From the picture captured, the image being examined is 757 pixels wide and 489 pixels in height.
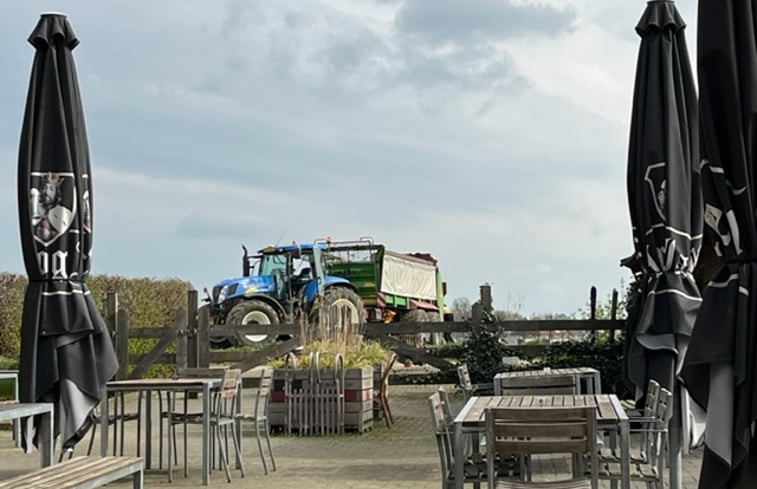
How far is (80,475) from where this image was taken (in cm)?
436

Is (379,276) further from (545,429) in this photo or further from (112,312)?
(545,429)

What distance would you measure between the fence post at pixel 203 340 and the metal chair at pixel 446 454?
863 centimetres

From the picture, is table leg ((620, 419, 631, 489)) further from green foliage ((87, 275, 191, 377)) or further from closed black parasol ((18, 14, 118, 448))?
green foliage ((87, 275, 191, 377))

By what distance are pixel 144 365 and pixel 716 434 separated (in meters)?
11.4

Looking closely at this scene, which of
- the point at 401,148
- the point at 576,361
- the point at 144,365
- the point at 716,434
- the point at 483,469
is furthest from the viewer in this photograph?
the point at 401,148

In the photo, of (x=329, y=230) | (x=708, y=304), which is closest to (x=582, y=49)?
(x=708, y=304)

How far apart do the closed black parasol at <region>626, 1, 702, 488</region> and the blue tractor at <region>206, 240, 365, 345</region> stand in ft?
35.9

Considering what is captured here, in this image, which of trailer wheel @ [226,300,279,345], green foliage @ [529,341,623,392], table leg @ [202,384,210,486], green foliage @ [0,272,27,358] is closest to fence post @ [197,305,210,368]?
green foliage @ [0,272,27,358]

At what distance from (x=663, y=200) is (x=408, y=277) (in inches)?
670

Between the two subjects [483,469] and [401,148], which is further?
[401,148]

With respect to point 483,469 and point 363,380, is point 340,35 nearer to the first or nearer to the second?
point 363,380

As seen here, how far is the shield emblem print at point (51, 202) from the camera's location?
6.00m

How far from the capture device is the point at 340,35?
36.8 ft

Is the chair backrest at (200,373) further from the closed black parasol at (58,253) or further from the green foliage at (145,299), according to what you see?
the green foliage at (145,299)
